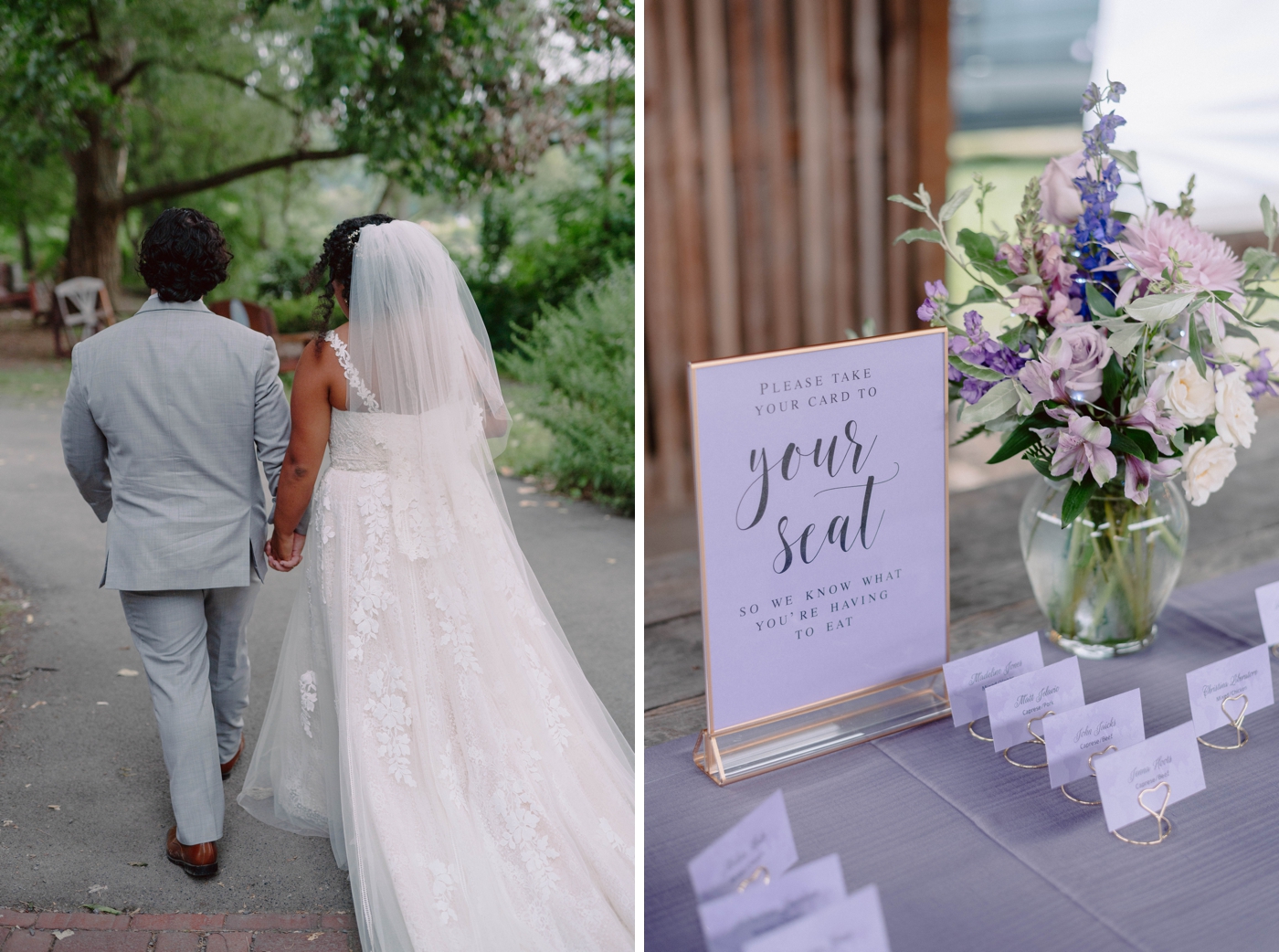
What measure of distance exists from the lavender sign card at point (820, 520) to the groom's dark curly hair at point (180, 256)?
1155 mm

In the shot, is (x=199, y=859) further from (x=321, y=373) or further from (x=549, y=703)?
(x=321, y=373)

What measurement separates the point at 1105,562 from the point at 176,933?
1.70m

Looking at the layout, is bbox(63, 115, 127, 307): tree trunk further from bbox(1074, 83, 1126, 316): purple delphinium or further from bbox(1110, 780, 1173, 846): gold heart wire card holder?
bbox(1110, 780, 1173, 846): gold heart wire card holder

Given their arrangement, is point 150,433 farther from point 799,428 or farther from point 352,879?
point 799,428

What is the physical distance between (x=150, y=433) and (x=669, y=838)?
1249mm

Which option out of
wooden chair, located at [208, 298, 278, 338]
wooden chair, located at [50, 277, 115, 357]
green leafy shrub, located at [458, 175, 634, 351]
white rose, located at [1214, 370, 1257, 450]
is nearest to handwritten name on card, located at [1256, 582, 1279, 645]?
white rose, located at [1214, 370, 1257, 450]

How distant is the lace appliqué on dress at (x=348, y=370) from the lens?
5.85 feet

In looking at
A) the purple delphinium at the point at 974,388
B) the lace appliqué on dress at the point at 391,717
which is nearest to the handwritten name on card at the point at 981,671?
the purple delphinium at the point at 974,388

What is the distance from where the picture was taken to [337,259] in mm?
1816

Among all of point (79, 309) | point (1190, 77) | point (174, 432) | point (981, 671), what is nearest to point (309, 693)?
point (174, 432)

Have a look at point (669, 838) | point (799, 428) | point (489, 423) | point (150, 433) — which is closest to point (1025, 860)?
point (669, 838)

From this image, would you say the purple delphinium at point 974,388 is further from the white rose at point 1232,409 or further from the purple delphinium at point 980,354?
the white rose at point 1232,409

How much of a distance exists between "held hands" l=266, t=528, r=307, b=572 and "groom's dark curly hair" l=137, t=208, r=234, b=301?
1.66ft

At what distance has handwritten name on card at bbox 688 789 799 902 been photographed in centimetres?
83
